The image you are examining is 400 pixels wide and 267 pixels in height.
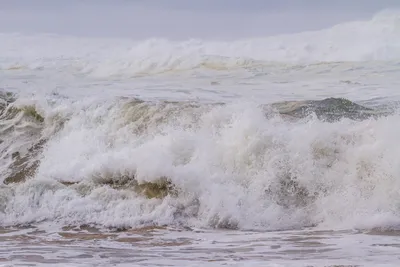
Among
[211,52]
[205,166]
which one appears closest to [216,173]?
[205,166]

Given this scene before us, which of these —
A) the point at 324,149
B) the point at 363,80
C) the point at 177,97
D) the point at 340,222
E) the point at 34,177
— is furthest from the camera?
the point at 363,80

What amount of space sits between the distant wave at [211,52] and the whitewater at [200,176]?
4.55 metres

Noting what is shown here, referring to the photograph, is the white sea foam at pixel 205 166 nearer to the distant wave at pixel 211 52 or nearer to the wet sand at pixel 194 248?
the wet sand at pixel 194 248

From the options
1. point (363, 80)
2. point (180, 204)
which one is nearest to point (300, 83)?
point (363, 80)

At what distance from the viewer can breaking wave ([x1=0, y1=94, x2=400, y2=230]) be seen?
8188 mm

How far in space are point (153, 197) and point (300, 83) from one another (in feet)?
23.7

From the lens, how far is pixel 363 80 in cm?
1520

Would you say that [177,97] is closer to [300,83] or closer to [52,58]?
[300,83]

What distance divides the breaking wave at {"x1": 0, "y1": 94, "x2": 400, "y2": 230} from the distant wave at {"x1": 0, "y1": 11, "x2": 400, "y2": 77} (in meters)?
8.25

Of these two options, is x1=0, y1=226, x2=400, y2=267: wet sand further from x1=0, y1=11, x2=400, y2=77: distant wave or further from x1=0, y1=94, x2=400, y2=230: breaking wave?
x1=0, y1=11, x2=400, y2=77: distant wave

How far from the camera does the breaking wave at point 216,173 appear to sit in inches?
322

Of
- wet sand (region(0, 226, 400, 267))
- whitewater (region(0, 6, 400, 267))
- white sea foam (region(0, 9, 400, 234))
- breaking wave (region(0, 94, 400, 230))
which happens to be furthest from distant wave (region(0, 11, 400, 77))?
wet sand (region(0, 226, 400, 267))

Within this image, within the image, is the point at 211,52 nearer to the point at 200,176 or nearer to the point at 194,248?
the point at 200,176

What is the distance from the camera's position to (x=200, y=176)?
8828 millimetres
